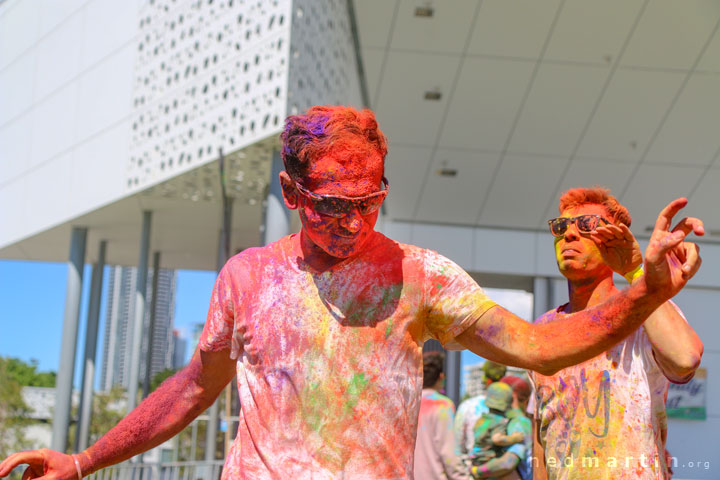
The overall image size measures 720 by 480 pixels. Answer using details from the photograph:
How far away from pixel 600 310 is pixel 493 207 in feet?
46.8

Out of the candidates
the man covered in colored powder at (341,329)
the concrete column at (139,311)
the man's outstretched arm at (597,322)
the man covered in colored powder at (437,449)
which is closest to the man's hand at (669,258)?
the man's outstretched arm at (597,322)

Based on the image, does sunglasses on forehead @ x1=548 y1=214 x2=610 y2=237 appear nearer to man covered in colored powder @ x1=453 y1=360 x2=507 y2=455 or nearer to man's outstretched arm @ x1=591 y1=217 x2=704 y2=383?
man's outstretched arm @ x1=591 y1=217 x2=704 y2=383

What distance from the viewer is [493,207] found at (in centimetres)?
1594

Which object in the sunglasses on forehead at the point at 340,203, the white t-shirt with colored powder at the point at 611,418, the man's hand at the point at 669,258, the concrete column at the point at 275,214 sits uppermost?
the concrete column at the point at 275,214

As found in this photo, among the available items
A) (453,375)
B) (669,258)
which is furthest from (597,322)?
(453,375)

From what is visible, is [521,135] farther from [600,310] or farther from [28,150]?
[600,310]

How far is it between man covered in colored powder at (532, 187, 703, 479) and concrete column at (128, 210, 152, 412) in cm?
1328

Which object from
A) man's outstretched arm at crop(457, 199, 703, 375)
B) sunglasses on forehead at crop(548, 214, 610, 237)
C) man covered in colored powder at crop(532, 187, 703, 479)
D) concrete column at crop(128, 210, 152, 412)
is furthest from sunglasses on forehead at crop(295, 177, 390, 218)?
concrete column at crop(128, 210, 152, 412)

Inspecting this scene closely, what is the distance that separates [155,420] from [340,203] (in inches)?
33.7

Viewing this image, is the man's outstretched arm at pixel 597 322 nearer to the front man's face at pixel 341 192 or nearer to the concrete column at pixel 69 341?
the front man's face at pixel 341 192

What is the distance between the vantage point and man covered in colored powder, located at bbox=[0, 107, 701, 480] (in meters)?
2.03

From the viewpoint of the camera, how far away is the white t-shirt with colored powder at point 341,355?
2035 mm

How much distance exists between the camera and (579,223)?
3217 mm

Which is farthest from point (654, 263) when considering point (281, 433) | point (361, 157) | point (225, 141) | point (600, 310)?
point (225, 141)
